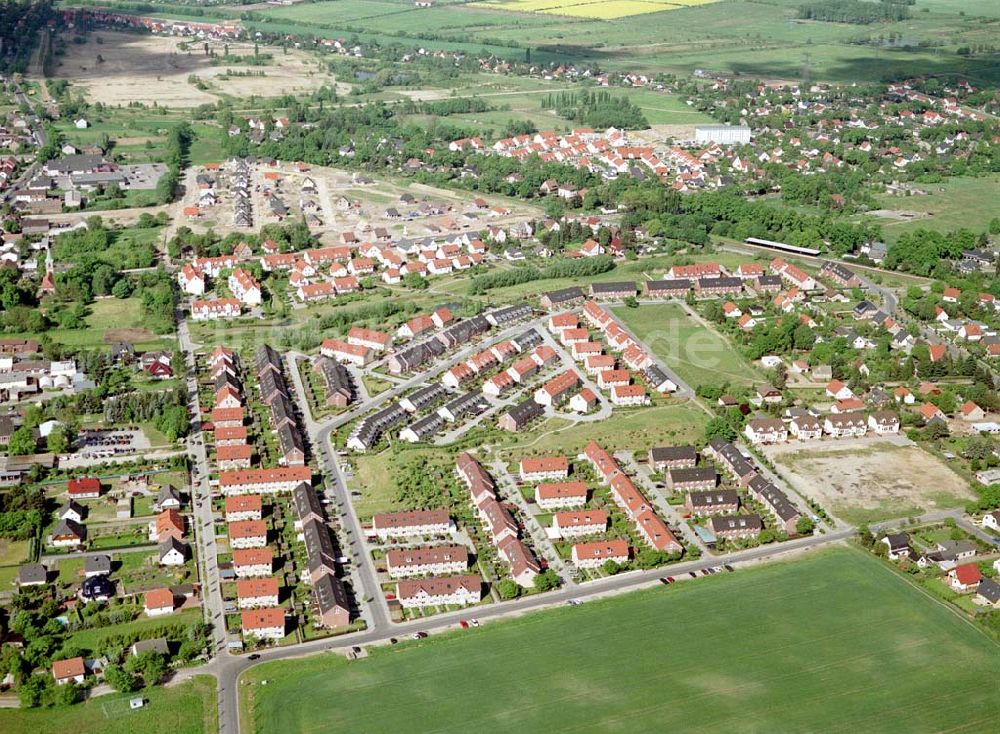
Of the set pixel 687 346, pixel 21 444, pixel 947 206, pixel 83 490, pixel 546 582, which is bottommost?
pixel 546 582

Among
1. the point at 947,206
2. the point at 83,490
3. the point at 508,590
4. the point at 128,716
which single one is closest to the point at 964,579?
the point at 508,590

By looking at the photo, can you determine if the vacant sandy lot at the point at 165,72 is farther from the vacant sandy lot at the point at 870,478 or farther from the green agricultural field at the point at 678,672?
the green agricultural field at the point at 678,672

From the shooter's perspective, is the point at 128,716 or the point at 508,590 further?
the point at 508,590

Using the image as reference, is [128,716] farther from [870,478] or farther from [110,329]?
[110,329]

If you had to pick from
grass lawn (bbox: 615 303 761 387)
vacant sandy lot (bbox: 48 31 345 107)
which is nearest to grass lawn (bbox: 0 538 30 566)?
grass lawn (bbox: 615 303 761 387)

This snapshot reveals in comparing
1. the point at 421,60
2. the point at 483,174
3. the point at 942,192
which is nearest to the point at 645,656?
the point at 483,174
